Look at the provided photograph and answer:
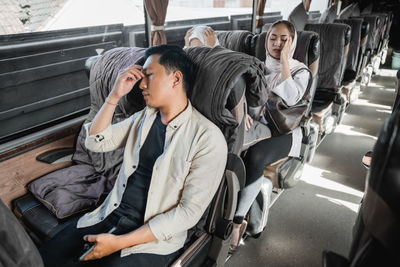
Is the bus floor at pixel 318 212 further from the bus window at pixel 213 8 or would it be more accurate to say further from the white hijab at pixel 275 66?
the bus window at pixel 213 8

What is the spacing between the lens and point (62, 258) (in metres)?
1.08

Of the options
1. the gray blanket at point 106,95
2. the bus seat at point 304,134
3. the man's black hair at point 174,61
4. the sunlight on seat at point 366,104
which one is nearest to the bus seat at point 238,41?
the bus seat at point 304,134

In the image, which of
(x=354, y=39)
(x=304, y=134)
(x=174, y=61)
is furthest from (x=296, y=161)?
(x=354, y=39)

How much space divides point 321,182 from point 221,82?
1884 mm

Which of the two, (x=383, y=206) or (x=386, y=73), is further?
(x=386, y=73)

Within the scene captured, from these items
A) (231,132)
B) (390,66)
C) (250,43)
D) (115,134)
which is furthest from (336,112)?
(390,66)

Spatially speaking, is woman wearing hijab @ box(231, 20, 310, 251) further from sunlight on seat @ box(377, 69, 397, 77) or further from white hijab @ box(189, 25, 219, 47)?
sunlight on seat @ box(377, 69, 397, 77)

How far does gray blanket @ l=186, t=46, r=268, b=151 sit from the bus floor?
99 centimetres

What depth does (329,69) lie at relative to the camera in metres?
2.85

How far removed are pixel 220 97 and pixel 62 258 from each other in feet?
2.90

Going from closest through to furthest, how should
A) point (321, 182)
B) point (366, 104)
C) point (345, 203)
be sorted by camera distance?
point (345, 203) < point (321, 182) < point (366, 104)

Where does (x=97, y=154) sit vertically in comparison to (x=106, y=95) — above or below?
below

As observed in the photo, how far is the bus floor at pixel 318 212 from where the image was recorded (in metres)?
1.76

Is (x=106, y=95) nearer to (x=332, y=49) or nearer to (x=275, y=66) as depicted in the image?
(x=275, y=66)
